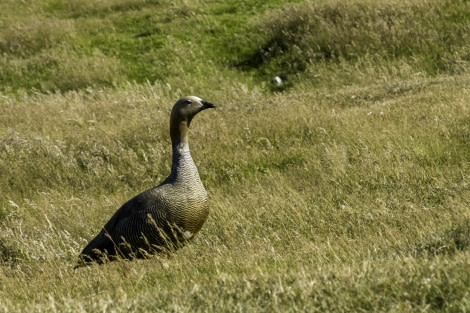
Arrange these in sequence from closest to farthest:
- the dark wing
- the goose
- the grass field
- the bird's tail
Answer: the grass field → the goose → the dark wing → the bird's tail

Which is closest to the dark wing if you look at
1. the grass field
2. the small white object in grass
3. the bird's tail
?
the bird's tail

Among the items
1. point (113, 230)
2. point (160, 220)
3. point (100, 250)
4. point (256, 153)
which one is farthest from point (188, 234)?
point (256, 153)

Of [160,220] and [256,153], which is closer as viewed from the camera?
[160,220]

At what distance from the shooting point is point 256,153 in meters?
12.7

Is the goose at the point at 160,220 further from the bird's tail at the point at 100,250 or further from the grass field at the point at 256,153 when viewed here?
the grass field at the point at 256,153

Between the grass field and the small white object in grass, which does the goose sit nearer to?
the small white object in grass

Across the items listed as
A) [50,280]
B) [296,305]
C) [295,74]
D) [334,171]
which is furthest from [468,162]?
[295,74]

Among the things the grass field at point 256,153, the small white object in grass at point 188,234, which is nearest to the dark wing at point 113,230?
the grass field at point 256,153

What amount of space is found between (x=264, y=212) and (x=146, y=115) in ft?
20.8

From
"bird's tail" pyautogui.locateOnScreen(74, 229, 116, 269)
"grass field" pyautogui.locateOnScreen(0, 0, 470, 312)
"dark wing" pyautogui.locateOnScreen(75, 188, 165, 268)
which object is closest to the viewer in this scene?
"grass field" pyautogui.locateOnScreen(0, 0, 470, 312)

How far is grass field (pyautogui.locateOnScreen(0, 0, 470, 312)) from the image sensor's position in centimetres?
563

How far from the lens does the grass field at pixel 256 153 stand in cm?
563

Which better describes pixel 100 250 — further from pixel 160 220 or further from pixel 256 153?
pixel 256 153

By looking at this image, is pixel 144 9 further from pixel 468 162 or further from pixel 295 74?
pixel 468 162
